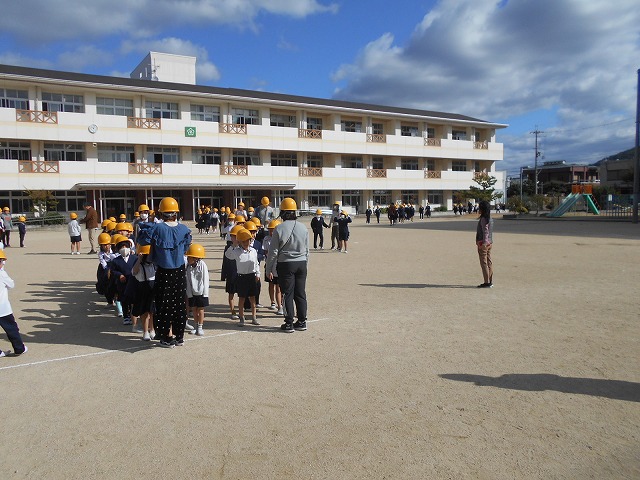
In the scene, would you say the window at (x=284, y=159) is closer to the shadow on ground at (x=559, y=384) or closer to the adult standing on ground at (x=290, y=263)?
the adult standing on ground at (x=290, y=263)

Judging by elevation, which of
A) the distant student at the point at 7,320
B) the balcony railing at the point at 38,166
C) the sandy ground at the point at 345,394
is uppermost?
the balcony railing at the point at 38,166

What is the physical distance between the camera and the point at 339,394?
4.30 metres

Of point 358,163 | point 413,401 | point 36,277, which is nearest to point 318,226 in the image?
point 36,277

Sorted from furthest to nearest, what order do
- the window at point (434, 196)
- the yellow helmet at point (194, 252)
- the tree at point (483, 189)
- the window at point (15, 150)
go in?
the window at point (434, 196), the tree at point (483, 189), the window at point (15, 150), the yellow helmet at point (194, 252)

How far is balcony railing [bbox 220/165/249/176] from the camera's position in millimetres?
40312

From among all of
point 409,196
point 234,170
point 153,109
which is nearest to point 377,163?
point 409,196

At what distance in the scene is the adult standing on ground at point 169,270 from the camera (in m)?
5.59

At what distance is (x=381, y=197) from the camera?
51562mm

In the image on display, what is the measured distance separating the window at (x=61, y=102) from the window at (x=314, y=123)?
2019 centimetres

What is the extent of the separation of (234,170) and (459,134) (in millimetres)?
29581

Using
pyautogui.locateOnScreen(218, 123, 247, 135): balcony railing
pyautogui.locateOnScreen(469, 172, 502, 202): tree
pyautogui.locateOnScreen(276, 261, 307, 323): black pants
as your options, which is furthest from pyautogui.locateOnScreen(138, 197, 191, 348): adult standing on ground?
pyautogui.locateOnScreen(469, 172, 502, 202): tree

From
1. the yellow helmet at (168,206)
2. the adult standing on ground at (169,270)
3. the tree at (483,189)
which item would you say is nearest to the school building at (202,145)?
the tree at (483,189)

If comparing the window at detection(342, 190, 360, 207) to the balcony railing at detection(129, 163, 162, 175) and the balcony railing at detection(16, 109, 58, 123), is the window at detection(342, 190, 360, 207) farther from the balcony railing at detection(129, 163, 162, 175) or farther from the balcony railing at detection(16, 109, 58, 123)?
the balcony railing at detection(16, 109, 58, 123)

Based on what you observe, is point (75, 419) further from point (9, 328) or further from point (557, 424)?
point (557, 424)
